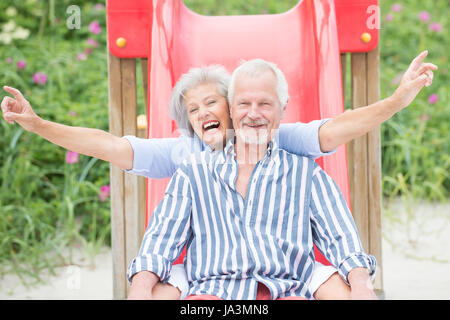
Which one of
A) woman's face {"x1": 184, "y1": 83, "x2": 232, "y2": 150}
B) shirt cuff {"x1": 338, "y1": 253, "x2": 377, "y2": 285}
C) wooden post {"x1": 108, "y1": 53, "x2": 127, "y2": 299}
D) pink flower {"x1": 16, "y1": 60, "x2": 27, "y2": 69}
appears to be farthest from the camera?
Answer: pink flower {"x1": 16, "y1": 60, "x2": 27, "y2": 69}

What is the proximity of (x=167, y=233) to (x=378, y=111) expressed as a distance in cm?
67

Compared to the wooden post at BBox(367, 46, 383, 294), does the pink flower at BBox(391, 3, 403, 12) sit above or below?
above

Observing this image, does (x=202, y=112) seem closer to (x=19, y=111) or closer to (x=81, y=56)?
(x=19, y=111)

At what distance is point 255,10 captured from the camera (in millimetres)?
4801

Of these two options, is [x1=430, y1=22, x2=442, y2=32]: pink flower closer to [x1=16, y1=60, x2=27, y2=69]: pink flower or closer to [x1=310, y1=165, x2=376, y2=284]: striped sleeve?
[x1=16, y1=60, x2=27, y2=69]: pink flower

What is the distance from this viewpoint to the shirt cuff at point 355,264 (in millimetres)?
1577

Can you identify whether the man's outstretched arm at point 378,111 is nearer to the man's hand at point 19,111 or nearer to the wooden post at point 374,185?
the man's hand at point 19,111

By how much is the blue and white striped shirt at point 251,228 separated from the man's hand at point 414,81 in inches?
13.7

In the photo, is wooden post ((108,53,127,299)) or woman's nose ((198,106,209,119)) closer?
woman's nose ((198,106,209,119))

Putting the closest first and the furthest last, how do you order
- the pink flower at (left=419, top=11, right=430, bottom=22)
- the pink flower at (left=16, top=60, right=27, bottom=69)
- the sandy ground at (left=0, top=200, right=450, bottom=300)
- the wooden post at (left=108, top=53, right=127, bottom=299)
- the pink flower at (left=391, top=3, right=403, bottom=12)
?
the wooden post at (left=108, top=53, right=127, bottom=299) < the sandy ground at (left=0, top=200, right=450, bottom=300) < the pink flower at (left=16, top=60, right=27, bottom=69) < the pink flower at (left=419, top=11, right=430, bottom=22) < the pink flower at (left=391, top=3, right=403, bottom=12)

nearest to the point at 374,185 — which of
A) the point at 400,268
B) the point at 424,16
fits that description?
the point at 400,268

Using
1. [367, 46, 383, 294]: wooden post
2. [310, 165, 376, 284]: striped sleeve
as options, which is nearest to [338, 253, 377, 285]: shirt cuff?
[310, 165, 376, 284]: striped sleeve

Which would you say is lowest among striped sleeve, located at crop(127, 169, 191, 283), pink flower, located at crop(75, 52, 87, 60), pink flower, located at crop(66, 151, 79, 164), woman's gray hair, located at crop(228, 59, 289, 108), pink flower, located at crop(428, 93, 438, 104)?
striped sleeve, located at crop(127, 169, 191, 283)

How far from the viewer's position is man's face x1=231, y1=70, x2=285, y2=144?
1.63 meters
